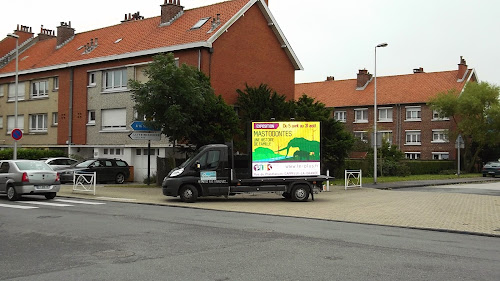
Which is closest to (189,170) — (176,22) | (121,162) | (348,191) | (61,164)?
(348,191)

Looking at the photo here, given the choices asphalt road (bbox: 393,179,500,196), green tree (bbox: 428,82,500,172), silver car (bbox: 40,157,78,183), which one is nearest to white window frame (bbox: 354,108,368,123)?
green tree (bbox: 428,82,500,172)

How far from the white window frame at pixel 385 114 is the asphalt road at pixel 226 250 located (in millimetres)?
44293

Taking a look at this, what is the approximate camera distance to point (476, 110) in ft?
157

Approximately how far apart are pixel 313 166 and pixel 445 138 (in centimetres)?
3658

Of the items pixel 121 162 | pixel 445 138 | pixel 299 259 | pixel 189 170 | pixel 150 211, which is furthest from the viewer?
pixel 445 138

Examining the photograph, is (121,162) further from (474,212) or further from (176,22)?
(474,212)

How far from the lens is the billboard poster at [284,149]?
18766mm

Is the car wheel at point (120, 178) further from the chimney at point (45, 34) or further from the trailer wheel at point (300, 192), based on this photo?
the chimney at point (45, 34)

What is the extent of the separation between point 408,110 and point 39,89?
118ft

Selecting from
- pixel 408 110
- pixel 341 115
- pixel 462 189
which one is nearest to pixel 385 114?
pixel 408 110

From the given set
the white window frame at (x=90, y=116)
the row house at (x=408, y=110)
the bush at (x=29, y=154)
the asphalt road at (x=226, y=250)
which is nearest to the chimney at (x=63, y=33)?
the white window frame at (x=90, y=116)

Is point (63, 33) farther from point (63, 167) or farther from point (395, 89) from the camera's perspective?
point (395, 89)

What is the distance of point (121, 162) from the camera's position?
29672 millimetres

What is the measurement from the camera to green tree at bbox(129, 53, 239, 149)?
2255cm
